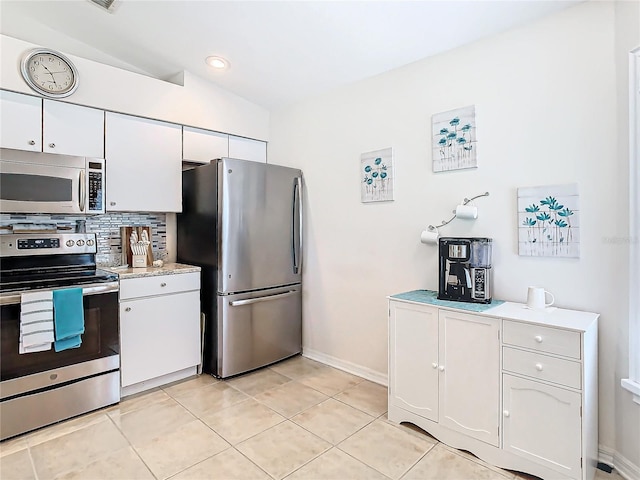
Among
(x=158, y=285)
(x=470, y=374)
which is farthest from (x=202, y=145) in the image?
(x=470, y=374)

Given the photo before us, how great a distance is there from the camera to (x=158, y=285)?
2781 millimetres

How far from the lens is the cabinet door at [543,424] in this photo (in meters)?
1.67

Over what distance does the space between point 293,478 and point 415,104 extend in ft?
8.06

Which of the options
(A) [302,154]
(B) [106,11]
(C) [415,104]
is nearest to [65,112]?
(B) [106,11]

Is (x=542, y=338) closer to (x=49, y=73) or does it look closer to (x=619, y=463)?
(x=619, y=463)

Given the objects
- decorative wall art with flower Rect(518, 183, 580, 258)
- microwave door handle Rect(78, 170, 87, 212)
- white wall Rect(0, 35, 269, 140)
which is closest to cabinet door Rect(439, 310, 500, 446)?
decorative wall art with flower Rect(518, 183, 580, 258)

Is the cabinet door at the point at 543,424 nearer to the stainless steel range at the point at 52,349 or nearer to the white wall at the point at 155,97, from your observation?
the stainless steel range at the point at 52,349

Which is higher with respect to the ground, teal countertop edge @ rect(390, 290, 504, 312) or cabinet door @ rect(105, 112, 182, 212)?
cabinet door @ rect(105, 112, 182, 212)

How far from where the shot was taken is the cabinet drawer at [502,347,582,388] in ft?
5.49

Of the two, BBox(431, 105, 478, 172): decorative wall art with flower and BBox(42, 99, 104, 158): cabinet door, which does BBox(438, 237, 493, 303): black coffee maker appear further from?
BBox(42, 99, 104, 158): cabinet door

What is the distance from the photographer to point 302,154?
11.4 feet

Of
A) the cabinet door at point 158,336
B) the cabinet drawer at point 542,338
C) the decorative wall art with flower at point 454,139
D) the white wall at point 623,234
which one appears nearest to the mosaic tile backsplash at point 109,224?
the cabinet door at point 158,336

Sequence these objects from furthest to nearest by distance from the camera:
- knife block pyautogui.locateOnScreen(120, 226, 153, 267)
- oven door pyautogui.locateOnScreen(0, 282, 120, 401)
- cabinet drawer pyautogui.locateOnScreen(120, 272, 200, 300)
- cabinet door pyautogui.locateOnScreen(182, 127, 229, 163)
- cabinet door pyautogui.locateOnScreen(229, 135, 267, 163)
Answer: cabinet door pyautogui.locateOnScreen(229, 135, 267, 163) → cabinet door pyautogui.locateOnScreen(182, 127, 229, 163) → knife block pyautogui.locateOnScreen(120, 226, 153, 267) → cabinet drawer pyautogui.locateOnScreen(120, 272, 200, 300) → oven door pyautogui.locateOnScreen(0, 282, 120, 401)

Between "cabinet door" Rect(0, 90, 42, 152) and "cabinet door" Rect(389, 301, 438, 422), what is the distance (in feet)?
8.45
